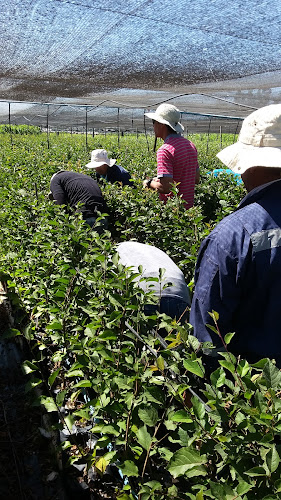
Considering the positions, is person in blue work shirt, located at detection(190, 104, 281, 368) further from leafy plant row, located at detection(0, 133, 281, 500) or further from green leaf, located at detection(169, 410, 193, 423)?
green leaf, located at detection(169, 410, 193, 423)

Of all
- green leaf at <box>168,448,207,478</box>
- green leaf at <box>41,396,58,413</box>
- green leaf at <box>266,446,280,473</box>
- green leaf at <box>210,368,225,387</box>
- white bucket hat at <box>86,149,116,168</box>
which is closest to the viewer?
green leaf at <box>266,446,280,473</box>

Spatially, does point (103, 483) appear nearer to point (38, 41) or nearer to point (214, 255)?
point (214, 255)

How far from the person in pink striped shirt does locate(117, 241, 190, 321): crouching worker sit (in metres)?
1.06

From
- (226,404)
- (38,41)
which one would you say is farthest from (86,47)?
(226,404)

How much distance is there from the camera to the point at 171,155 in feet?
11.6

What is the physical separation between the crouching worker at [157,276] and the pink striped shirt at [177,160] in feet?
3.66

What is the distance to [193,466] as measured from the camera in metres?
1.02

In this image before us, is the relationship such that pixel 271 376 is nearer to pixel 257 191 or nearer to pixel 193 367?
pixel 193 367

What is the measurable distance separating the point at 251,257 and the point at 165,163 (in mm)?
2212

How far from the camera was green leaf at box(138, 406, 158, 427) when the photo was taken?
1.23 meters

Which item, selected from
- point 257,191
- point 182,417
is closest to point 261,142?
point 257,191

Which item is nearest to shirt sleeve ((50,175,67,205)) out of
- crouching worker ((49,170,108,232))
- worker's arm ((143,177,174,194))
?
crouching worker ((49,170,108,232))

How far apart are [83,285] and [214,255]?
0.89m

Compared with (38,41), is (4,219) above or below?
below
